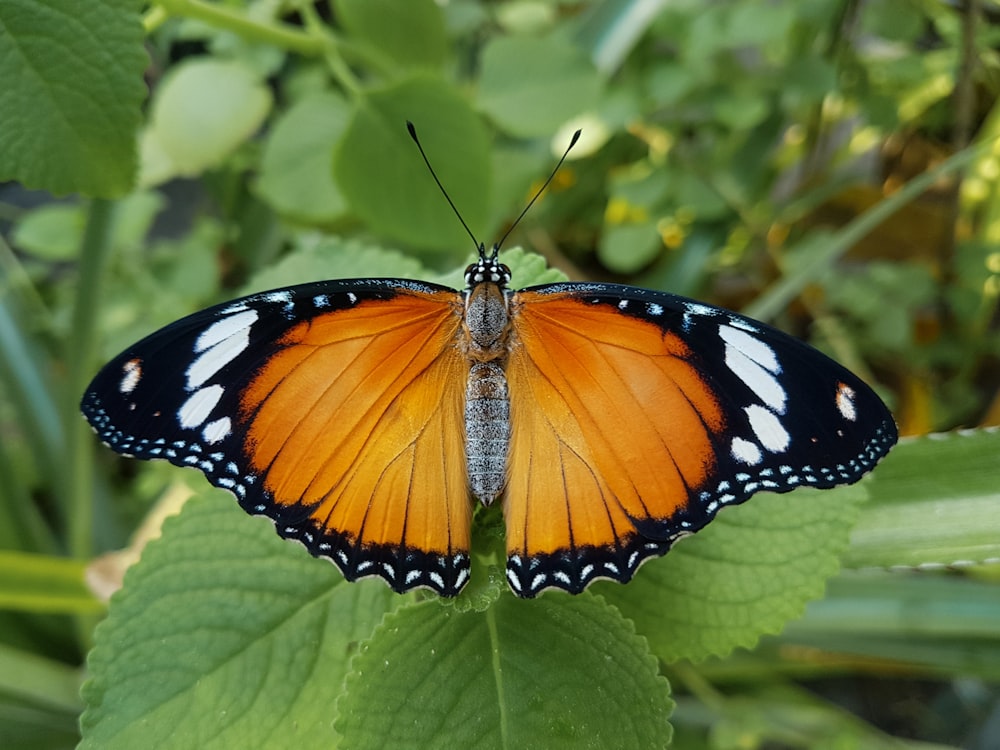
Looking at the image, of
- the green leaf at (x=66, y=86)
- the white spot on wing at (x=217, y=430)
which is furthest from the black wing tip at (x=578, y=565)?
the green leaf at (x=66, y=86)

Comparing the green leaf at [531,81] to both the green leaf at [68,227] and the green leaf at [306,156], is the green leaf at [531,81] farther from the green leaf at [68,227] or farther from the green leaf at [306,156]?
the green leaf at [68,227]

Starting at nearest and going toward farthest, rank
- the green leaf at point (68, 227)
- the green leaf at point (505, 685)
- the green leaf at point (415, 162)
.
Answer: the green leaf at point (505, 685)
the green leaf at point (415, 162)
the green leaf at point (68, 227)

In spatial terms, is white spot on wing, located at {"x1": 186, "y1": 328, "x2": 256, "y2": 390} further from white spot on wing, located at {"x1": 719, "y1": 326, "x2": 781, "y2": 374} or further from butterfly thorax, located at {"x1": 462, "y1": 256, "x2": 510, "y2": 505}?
white spot on wing, located at {"x1": 719, "y1": 326, "x2": 781, "y2": 374}

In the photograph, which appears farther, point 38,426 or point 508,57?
point 38,426

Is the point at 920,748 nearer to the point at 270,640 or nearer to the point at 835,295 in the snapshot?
the point at 835,295

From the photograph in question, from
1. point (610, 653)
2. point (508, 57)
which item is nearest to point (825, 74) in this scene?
point (508, 57)

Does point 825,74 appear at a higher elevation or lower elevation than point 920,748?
higher

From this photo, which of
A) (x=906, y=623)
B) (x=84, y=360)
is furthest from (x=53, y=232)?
(x=906, y=623)
